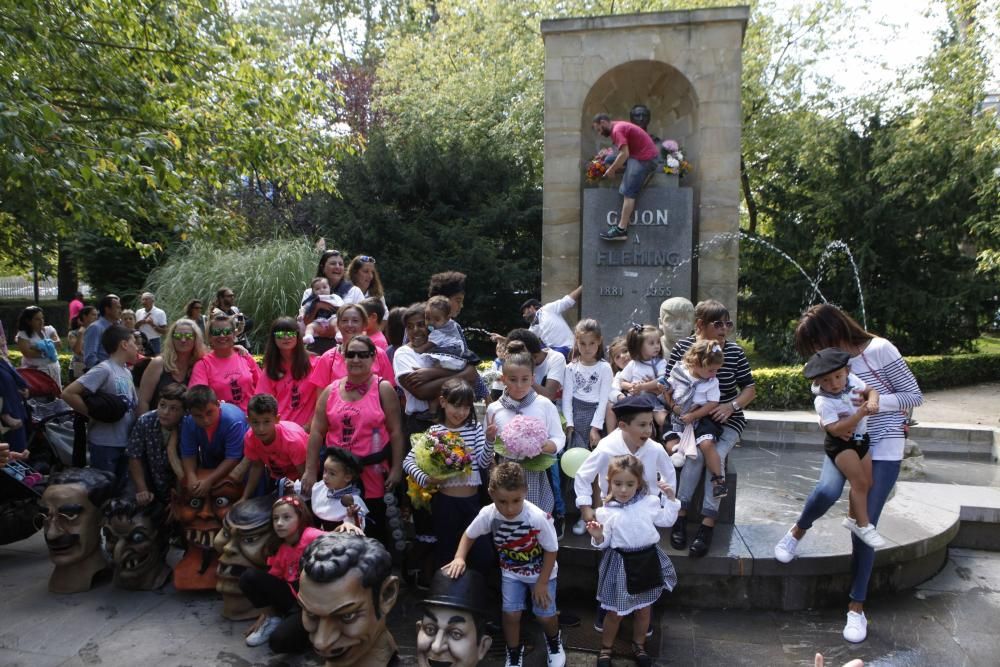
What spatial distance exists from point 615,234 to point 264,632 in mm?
5704

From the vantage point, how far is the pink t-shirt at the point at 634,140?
8.08m

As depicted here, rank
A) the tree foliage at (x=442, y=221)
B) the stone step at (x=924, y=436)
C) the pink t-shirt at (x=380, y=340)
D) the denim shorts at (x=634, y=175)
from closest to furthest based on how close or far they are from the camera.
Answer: the pink t-shirt at (x=380, y=340)
the denim shorts at (x=634, y=175)
the stone step at (x=924, y=436)
the tree foliage at (x=442, y=221)

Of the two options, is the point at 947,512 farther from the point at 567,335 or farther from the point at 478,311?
the point at 478,311

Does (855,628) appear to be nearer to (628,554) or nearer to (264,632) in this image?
(628,554)

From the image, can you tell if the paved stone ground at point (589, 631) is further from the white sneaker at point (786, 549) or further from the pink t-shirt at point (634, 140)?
the pink t-shirt at point (634, 140)

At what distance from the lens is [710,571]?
4.66m

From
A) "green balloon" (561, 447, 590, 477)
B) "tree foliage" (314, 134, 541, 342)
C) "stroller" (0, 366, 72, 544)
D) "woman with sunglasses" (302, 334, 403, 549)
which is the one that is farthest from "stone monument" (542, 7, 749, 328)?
"tree foliage" (314, 134, 541, 342)

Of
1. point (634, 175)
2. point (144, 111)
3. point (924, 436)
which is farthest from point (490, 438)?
point (144, 111)

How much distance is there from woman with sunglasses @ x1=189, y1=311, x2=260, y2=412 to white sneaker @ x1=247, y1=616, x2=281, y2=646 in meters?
1.69

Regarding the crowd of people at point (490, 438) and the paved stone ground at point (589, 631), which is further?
the paved stone ground at point (589, 631)

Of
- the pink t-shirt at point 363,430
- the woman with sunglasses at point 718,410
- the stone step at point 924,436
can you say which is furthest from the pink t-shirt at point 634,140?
the pink t-shirt at point 363,430

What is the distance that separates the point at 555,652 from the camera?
4004 millimetres

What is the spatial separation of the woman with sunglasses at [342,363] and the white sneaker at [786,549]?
8.91ft

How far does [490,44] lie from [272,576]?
19.5 meters
